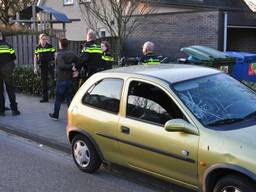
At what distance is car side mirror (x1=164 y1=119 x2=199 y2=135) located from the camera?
498cm

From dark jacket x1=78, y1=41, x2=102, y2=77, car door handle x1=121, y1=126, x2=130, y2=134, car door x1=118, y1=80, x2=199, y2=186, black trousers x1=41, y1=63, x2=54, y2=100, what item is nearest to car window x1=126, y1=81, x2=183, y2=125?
car door x1=118, y1=80, x2=199, y2=186

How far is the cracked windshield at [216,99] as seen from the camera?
5145mm

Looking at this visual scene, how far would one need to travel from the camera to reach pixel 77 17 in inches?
1164

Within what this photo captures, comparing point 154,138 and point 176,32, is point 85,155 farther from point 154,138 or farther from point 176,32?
point 176,32

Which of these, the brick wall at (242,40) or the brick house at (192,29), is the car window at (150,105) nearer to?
the brick house at (192,29)

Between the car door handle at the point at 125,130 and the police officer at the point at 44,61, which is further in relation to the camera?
the police officer at the point at 44,61

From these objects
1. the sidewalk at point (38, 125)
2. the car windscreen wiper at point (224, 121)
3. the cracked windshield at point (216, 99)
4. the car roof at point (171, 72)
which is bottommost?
the sidewalk at point (38, 125)

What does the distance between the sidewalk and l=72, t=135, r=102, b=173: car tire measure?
1.17m

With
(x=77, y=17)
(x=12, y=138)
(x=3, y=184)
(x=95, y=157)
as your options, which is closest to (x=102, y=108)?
(x=95, y=157)

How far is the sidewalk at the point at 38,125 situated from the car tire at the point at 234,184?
144 inches

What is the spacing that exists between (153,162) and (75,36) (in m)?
25.1

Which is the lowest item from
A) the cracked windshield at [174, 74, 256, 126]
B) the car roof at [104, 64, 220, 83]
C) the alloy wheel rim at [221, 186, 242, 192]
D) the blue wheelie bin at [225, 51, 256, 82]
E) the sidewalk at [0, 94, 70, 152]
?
the sidewalk at [0, 94, 70, 152]

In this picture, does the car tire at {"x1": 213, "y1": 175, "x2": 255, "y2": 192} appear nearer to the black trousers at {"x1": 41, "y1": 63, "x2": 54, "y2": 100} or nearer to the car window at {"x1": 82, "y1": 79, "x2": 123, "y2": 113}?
Answer: the car window at {"x1": 82, "y1": 79, "x2": 123, "y2": 113}

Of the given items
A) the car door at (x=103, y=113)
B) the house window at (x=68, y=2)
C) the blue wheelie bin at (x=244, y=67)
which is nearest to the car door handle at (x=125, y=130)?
the car door at (x=103, y=113)
